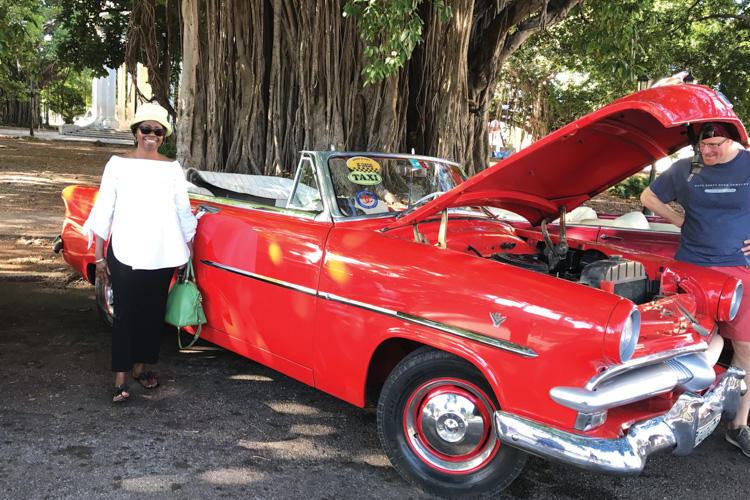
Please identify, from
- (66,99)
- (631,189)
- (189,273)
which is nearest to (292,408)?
(189,273)

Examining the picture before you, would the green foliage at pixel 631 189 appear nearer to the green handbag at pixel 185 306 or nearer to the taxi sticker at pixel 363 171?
the taxi sticker at pixel 363 171

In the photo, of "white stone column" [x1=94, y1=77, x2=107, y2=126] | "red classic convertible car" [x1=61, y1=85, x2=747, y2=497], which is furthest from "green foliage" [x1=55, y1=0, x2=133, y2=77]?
"white stone column" [x1=94, y1=77, x2=107, y2=126]

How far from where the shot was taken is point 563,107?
78.7 feet

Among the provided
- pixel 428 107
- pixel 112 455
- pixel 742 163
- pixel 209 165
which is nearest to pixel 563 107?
pixel 428 107

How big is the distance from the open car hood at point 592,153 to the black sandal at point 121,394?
5.91ft

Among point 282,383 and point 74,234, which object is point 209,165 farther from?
point 282,383

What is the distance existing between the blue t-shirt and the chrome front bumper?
3.73 feet

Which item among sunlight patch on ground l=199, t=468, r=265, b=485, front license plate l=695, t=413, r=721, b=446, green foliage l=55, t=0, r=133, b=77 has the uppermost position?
green foliage l=55, t=0, r=133, b=77

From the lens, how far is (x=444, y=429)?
264 cm

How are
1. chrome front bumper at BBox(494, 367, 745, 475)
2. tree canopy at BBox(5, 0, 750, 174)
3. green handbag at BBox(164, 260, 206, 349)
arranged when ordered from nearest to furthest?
chrome front bumper at BBox(494, 367, 745, 475), green handbag at BBox(164, 260, 206, 349), tree canopy at BBox(5, 0, 750, 174)

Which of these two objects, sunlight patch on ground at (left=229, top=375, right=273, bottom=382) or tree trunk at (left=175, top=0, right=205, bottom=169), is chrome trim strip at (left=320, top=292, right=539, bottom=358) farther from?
tree trunk at (left=175, top=0, right=205, bottom=169)

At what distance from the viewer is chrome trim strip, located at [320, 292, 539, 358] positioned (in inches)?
94.2

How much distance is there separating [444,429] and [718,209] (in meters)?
2.03

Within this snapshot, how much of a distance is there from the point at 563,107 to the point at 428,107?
1732 cm
